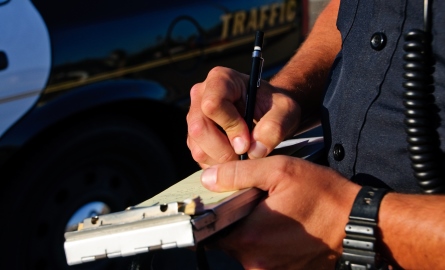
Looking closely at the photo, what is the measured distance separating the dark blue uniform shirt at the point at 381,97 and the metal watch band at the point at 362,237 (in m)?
0.21

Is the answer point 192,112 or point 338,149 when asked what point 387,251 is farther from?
point 192,112

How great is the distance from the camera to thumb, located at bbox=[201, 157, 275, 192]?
126 cm

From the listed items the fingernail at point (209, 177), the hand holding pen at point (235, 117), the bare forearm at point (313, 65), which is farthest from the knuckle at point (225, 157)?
the bare forearm at point (313, 65)

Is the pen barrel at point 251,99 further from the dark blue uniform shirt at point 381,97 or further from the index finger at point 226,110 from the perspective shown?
the dark blue uniform shirt at point 381,97

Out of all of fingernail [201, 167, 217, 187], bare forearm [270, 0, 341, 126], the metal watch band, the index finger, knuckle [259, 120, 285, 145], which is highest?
bare forearm [270, 0, 341, 126]

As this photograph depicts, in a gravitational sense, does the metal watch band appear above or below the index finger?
below

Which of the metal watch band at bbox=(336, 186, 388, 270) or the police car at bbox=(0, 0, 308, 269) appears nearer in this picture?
the metal watch band at bbox=(336, 186, 388, 270)

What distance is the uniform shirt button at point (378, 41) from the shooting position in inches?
57.6

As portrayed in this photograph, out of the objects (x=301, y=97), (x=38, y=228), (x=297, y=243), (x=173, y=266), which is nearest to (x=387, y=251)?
(x=297, y=243)

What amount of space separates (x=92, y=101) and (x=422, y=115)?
2229 mm

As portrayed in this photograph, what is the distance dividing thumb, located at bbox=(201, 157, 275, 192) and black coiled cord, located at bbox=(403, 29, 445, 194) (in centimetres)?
33

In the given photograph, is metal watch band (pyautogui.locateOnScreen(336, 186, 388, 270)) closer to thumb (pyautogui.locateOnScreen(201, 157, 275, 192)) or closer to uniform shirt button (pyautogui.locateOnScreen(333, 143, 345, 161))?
thumb (pyautogui.locateOnScreen(201, 157, 275, 192))

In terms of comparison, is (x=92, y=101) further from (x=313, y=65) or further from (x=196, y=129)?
(x=196, y=129)

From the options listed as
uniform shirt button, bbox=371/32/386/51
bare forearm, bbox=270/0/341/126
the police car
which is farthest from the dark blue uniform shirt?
the police car
